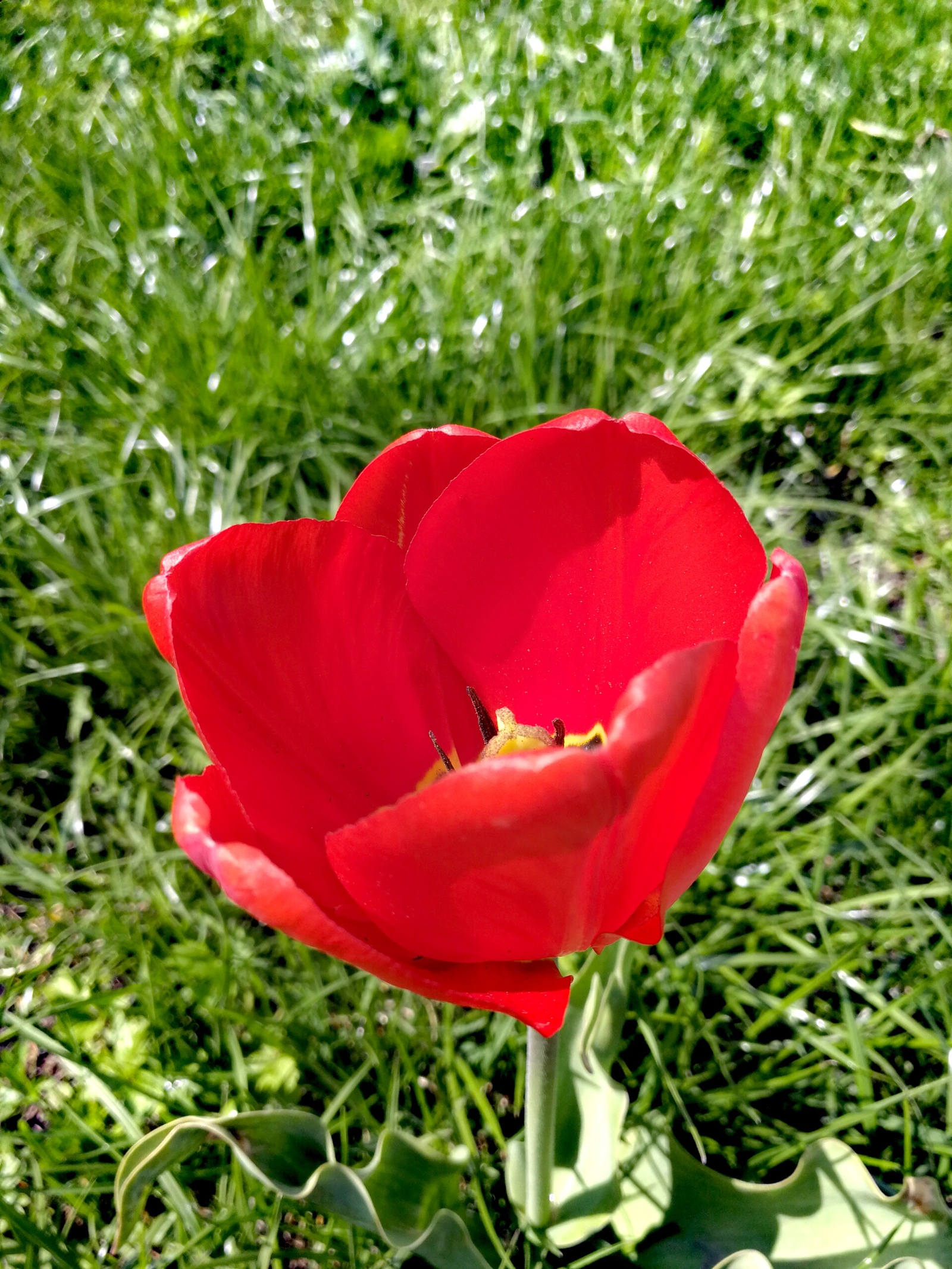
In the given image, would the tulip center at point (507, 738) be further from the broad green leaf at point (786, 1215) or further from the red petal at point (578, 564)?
the broad green leaf at point (786, 1215)

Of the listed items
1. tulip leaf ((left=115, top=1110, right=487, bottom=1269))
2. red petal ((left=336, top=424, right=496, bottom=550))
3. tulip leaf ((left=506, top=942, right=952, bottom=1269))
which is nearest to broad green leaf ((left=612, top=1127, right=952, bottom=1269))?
tulip leaf ((left=506, top=942, right=952, bottom=1269))

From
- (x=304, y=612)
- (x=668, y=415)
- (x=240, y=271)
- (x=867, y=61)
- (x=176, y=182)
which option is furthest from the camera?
(x=867, y=61)

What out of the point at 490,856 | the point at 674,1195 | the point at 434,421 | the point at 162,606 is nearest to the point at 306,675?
the point at 162,606

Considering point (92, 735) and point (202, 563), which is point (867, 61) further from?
point (202, 563)

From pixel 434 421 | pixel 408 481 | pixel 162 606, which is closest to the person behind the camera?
pixel 162 606

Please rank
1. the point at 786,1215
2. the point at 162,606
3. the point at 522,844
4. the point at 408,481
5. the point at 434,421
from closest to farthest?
the point at 522,844, the point at 162,606, the point at 408,481, the point at 786,1215, the point at 434,421

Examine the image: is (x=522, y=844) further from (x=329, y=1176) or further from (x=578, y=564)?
(x=329, y=1176)

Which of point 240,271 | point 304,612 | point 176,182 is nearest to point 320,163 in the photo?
point 176,182

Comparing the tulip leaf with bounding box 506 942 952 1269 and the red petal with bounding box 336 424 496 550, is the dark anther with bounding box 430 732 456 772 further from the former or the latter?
the tulip leaf with bounding box 506 942 952 1269
